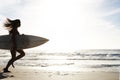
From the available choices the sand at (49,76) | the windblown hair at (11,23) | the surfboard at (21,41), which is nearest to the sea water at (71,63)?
the surfboard at (21,41)

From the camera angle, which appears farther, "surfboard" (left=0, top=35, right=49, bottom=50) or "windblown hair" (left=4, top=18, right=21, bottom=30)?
"surfboard" (left=0, top=35, right=49, bottom=50)

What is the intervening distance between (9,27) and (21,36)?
4.66 ft

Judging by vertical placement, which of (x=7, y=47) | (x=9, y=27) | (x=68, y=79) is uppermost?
(x=9, y=27)

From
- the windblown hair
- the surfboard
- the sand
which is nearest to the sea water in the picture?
the surfboard

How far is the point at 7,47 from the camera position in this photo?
462 inches

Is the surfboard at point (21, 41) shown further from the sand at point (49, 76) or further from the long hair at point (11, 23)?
the sand at point (49, 76)

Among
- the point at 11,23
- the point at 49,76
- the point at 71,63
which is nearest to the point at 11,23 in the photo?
the point at 11,23

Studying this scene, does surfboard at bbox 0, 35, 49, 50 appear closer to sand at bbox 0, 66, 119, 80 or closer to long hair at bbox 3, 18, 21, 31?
long hair at bbox 3, 18, 21, 31

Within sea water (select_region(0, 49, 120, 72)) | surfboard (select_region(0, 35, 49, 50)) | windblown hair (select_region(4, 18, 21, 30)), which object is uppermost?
windblown hair (select_region(4, 18, 21, 30))

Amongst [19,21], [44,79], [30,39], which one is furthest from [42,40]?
[44,79]

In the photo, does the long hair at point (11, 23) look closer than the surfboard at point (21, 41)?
Yes

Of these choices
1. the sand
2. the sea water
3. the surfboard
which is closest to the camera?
the sand

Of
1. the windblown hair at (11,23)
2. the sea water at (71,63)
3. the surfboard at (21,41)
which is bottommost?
the sea water at (71,63)

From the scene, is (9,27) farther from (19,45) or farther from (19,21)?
(19,45)
